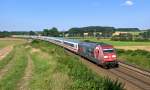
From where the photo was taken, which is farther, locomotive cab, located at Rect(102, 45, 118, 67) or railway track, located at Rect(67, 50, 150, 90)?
locomotive cab, located at Rect(102, 45, 118, 67)

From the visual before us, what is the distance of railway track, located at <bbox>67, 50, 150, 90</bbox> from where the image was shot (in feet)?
89.2

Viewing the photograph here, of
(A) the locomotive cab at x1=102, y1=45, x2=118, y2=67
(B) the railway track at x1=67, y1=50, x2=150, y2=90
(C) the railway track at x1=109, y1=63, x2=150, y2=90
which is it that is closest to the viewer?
(C) the railway track at x1=109, y1=63, x2=150, y2=90

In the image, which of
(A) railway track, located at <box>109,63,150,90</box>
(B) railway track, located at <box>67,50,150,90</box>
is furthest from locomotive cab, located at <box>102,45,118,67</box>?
(A) railway track, located at <box>109,63,150,90</box>

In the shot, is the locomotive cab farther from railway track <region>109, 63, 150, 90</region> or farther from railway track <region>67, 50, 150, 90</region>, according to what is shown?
railway track <region>109, 63, 150, 90</region>

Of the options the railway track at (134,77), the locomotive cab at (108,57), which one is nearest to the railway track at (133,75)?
the railway track at (134,77)

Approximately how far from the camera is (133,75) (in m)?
32.6

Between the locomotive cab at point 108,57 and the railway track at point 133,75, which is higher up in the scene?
the locomotive cab at point 108,57

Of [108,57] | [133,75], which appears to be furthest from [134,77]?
[108,57]

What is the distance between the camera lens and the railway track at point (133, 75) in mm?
27178

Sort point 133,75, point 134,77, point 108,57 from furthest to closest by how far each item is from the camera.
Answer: point 108,57
point 133,75
point 134,77

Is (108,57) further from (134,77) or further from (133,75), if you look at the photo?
(134,77)

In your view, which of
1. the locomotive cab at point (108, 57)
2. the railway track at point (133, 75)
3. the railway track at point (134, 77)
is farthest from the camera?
the locomotive cab at point (108, 57)

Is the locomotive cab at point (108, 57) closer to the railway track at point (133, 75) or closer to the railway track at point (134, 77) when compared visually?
the railway track at point (133, 75)

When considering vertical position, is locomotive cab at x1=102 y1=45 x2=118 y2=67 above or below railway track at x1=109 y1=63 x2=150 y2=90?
above
